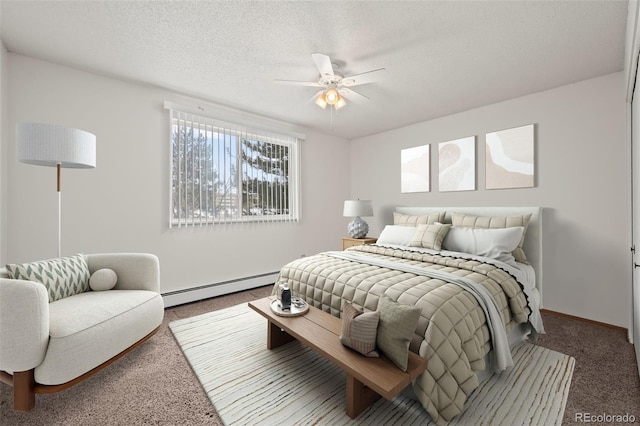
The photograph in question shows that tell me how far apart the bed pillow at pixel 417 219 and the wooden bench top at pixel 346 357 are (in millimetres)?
2181

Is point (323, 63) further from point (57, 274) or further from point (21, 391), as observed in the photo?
point (21, 391)

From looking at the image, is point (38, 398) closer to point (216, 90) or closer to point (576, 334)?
point (216, 90)

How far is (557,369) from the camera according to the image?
1.95 meters

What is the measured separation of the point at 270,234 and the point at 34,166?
2.65 meters

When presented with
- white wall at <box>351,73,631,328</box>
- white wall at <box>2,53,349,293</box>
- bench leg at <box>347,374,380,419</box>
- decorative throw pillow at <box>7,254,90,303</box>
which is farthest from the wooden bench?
white wall at <box>351,73,631,328</box>

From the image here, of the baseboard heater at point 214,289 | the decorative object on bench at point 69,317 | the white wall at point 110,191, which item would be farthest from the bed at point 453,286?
the white wall at point 110,191

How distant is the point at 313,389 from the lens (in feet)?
5.73

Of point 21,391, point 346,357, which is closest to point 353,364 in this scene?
point 346,357

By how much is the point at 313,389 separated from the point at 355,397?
368 mm

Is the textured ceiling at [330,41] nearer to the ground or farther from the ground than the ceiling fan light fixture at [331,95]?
farther from the ground

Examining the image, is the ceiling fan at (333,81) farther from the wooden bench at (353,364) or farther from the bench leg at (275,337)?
the bench leg at (275,337)

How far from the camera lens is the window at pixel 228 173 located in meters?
3.31

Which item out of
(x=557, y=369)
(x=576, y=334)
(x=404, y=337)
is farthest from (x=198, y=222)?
(x=576, y=334)

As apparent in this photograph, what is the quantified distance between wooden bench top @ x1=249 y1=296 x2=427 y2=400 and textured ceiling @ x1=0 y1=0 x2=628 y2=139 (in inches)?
85.9
